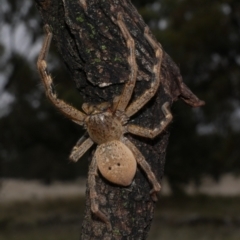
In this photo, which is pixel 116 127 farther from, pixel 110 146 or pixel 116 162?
pixel 116 162

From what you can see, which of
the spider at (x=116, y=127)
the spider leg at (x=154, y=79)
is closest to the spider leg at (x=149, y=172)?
the spider at (x=116, y=127)

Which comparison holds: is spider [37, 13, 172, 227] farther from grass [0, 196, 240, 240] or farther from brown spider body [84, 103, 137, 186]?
grass [0, 196, 240, 240]

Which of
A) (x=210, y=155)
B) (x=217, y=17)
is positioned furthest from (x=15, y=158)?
(x=217, y=17)

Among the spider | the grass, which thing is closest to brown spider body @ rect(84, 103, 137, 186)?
the spider

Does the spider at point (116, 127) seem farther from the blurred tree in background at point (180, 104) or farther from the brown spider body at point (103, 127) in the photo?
the blurred tree in background at point (180, 104)

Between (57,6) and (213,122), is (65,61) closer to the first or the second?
(57,6)
